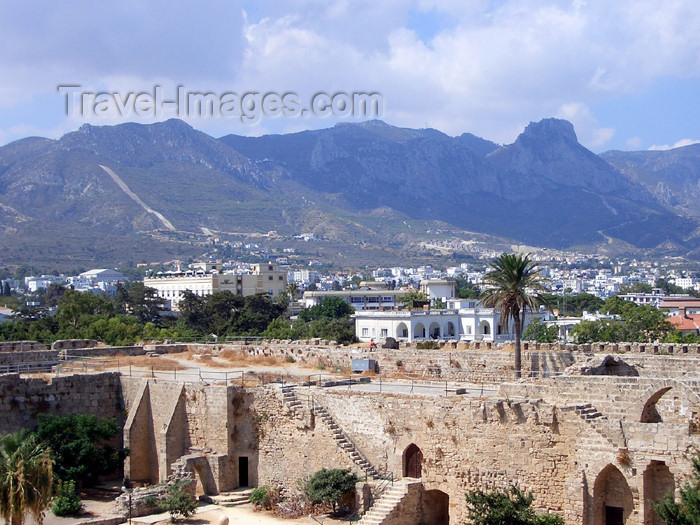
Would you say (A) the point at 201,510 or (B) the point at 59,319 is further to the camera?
(B) the point at 59,319

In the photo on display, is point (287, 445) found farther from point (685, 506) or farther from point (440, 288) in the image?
point (440, 288)

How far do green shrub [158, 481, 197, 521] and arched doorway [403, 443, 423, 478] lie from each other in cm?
602

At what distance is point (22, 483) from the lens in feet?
67.7

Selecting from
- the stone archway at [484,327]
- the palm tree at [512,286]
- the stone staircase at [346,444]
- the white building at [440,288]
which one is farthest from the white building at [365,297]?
the stone staircase at [346,444]

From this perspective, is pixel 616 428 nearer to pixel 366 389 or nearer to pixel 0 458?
pixel 366 389

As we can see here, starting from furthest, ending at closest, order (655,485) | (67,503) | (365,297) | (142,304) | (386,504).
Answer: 1. (365,297)
2. (142,304)
3. (67,503)
4. (386,504)
5. (655,485)

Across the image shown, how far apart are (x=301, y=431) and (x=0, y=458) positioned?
9.22 meters

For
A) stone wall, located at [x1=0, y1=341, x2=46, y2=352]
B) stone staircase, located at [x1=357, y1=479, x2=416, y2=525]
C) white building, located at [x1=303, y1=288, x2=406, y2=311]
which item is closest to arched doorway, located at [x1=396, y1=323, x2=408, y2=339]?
stone wall, located at [x1=0, y1=341, x2=46, y2=352]

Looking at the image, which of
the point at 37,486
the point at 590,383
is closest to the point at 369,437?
the point at 590,383

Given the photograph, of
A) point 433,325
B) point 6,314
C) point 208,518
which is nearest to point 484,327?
point 433,325

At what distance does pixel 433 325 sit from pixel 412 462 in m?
59.4

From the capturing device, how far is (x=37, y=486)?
21.1m

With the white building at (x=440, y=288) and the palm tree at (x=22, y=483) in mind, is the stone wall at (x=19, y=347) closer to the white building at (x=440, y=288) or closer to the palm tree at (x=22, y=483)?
the palm tree at (x=22, y=483)

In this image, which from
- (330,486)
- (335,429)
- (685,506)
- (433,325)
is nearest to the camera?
(685,506)
